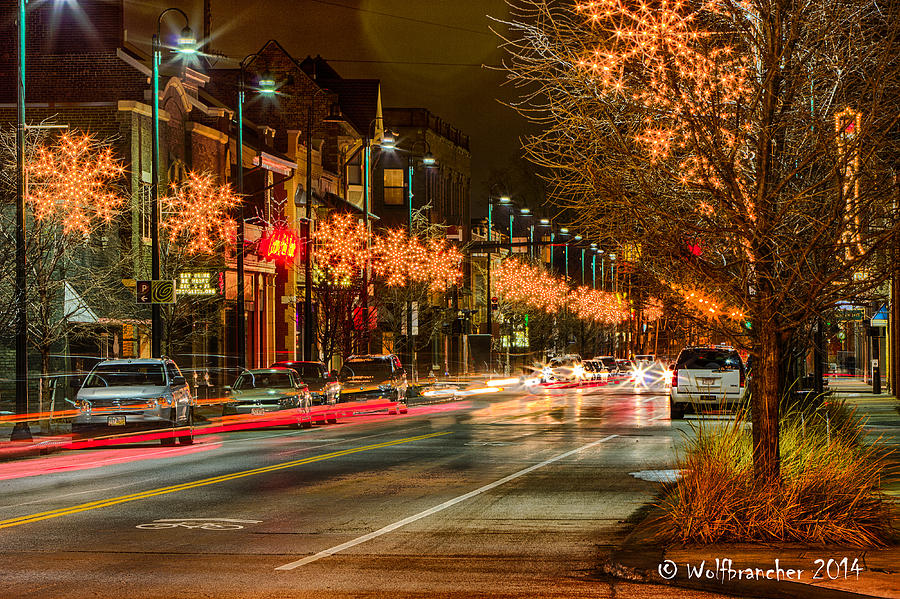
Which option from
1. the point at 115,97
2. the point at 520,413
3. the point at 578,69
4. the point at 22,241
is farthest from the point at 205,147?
the point at 578,69

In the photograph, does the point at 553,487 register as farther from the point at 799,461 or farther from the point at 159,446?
the point at 159,446

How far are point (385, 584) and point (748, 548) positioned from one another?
3322 mm

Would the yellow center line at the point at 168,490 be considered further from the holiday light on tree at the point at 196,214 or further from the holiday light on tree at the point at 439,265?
the holiday light on tree at the point at 439,265

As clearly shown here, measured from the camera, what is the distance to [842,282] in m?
12.2

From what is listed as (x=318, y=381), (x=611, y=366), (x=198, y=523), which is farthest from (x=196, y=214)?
(x=611, y=366)

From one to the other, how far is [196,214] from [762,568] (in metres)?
29.6

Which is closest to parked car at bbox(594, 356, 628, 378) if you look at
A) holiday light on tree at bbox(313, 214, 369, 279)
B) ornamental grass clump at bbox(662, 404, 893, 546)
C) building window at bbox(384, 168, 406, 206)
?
building window at bbox(384, 168, 406, 206)

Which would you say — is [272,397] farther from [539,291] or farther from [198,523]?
[539,291]

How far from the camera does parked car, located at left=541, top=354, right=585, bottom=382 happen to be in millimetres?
64312

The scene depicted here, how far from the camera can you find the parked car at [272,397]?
30812 millimetres

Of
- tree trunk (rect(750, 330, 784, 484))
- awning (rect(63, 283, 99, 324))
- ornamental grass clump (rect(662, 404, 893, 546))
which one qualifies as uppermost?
awning (rect(63, 283, 99, 324))

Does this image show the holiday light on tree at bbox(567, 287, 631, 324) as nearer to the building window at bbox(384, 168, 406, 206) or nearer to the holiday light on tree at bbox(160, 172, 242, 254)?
the building window at bbox(384, 168, 406, 206)

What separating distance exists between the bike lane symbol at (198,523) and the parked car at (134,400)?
1102cm

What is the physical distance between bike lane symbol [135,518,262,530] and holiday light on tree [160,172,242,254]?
22830 mm
